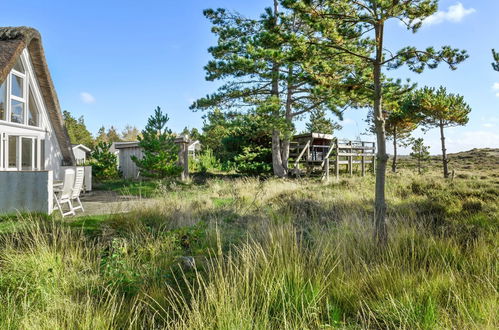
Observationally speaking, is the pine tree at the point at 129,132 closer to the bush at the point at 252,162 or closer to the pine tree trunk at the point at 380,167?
the bush at the point at 252,162

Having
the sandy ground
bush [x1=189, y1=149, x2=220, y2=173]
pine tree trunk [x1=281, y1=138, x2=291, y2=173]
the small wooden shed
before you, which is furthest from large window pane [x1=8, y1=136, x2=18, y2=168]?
bush [x1=189, y1=149, x2=220, y2=173]

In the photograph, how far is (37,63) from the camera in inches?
428

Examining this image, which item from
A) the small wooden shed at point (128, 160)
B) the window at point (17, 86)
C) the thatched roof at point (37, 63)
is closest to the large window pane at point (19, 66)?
the window at point (17, 86)

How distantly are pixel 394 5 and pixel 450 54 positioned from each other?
0.97 metres

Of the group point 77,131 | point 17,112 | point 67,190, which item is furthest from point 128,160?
point 77,131

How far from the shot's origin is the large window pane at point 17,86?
10019mm

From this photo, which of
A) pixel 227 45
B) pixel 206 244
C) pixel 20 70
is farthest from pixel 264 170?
pixel 206 244

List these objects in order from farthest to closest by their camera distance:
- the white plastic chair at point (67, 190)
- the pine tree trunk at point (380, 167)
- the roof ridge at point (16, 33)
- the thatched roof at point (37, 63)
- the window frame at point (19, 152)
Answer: the roof ridge at point (16, 33)
the window frame at point (19, 152)
the thatched roof at point (37, 63)
the white plastic chair at point (67, 190)
the pine tree trunk at point (380, 167)

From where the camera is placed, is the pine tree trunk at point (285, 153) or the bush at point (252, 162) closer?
the pine tree trunk at point (285, 153)

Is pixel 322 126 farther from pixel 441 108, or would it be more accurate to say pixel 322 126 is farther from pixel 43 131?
pixel 43 131

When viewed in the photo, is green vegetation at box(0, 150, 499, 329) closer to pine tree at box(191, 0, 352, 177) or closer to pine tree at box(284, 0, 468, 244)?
pine tree at box(284, 0, 468, 244)

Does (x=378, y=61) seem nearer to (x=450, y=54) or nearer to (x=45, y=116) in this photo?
(x=450, y=54)

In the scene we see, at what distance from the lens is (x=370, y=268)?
10.8ft

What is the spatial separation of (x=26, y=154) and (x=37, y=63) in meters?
3.12
